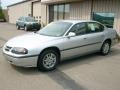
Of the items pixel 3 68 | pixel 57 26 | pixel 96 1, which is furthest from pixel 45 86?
pixel 96 1

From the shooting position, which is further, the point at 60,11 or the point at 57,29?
the point at 60,11

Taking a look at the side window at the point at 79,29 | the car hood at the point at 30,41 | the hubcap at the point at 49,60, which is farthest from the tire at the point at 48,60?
the side window at the point at 79,29

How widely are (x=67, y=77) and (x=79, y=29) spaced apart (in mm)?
2152

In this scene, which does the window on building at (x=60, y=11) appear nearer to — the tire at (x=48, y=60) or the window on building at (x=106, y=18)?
the window on building at (x=106, y=18)

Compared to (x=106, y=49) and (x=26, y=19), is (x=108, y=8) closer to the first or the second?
(x=106, y=49)

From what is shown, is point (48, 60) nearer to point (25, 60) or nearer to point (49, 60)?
point (49, 60)

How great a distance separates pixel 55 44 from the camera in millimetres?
6016

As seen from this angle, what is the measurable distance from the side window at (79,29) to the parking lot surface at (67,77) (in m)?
1.06

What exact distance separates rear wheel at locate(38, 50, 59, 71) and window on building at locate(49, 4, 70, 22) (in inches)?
532

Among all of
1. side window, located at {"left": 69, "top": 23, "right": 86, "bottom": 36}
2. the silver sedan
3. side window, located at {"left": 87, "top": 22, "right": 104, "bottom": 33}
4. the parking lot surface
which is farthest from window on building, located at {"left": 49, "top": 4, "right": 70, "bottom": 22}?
the parking lot surface

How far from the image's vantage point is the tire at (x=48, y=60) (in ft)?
18.9

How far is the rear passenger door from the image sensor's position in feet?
23.6

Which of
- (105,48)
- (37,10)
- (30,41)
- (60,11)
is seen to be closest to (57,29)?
(30,41)

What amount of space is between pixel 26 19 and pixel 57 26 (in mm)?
15501
